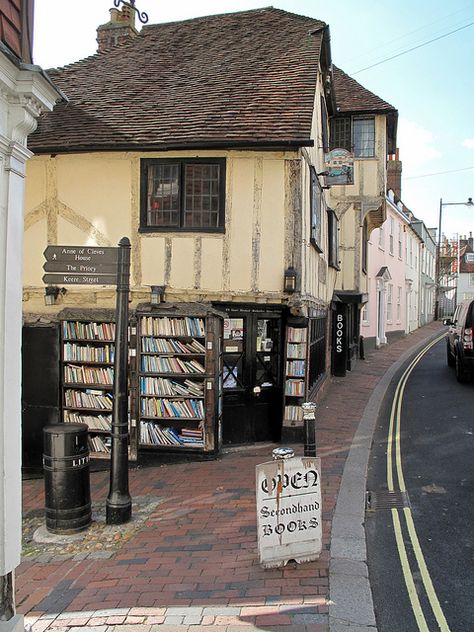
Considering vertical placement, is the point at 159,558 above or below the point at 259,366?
below

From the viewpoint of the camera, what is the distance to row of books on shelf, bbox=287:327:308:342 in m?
9.51

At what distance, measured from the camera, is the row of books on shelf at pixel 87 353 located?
30.4 ft

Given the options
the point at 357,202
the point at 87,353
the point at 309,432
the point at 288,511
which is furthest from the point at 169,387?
the point at 357,202

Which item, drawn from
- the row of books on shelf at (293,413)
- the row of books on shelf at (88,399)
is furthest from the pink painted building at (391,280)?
the row of books on shelf at (88,399)

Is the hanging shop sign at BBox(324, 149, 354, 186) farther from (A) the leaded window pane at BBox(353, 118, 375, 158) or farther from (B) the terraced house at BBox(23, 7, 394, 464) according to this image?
(A) the leaded window pane at BBox(353, 118, 375, 158)

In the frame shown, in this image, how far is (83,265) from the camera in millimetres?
6793

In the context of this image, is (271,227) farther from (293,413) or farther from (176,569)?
(176,569)

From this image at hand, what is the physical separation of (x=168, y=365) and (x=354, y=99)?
11.9 meters

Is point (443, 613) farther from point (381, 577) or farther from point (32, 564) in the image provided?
point (32, 564)

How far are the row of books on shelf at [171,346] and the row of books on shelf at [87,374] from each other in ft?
2.55

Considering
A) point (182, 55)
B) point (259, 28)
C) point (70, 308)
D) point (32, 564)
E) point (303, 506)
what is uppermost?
point (259, 28)

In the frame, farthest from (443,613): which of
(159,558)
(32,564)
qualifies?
(32,564)

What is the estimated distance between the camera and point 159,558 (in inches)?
217

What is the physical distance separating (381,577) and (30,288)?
23.6 ft
